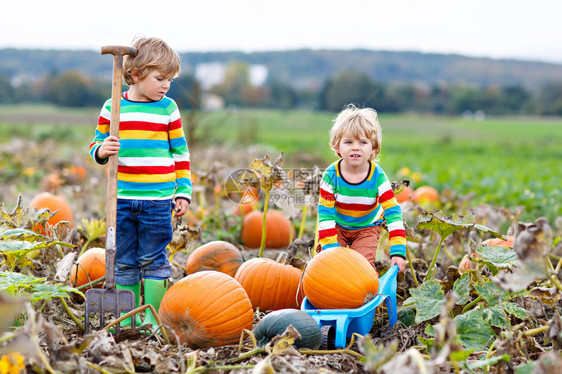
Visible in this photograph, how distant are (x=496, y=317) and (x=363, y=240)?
983mm

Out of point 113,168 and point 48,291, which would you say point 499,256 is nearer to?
point 113,168

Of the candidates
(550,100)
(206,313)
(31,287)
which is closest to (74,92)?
(31,287)

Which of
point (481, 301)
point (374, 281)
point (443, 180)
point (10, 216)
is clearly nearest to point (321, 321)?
point (374, 281)

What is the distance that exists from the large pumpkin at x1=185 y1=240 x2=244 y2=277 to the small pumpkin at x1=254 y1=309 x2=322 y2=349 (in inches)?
39.0

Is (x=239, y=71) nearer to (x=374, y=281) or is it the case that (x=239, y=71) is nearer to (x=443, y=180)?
(x=443, y=180)

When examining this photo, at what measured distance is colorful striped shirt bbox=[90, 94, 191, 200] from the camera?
3062mm

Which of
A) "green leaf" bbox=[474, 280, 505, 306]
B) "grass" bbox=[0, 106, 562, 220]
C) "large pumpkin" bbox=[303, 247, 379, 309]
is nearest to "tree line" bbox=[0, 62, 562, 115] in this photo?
"grass" bbox=[0, 106, 562, 220]

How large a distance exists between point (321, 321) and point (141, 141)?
52.6 inches

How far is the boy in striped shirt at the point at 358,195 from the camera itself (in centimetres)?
316

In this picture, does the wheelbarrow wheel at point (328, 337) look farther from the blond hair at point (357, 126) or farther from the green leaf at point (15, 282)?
the green leaf at point (15, 282)

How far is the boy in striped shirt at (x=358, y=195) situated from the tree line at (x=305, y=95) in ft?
119

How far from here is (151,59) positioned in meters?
2.95

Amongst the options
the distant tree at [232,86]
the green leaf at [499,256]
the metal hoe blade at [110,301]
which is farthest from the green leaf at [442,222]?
the distant tree at [232,86]

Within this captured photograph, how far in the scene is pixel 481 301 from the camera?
2955 mm
